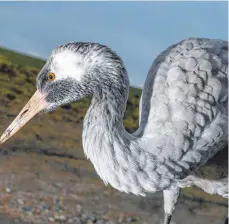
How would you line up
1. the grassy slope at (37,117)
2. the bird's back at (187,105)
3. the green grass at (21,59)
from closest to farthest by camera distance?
1. the bird's back at (187,105)
2. the grassy slope at (37,117)
3. the green grass at (21,59)

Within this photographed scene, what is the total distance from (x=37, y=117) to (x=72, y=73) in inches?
246

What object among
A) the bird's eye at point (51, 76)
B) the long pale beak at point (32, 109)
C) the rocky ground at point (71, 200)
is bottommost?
the rocky ground at point (71, 200)

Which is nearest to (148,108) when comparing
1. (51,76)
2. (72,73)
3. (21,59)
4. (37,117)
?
(72,73)

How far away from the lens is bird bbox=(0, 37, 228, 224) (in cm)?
360

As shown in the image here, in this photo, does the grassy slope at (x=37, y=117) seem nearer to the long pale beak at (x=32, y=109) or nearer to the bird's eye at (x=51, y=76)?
the long pale beak at (x=32, y=109)

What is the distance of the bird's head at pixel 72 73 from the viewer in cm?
358

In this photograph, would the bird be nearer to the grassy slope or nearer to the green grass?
the grassy slope

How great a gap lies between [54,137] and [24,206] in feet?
9.74

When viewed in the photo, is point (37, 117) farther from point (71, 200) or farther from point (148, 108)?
point (148, 108)

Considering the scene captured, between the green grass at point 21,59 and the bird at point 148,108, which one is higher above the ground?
the bird at point 148,108

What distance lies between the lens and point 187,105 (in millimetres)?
3758

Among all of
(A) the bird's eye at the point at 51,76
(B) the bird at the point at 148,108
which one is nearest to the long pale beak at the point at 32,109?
(B) the bird at the point at 148,108

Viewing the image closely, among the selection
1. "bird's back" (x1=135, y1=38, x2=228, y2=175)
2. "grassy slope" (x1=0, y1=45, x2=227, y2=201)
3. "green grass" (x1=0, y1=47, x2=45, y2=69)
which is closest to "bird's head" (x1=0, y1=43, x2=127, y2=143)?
"bird's back" (x1=135, y1=38, x2=228, y2=175)

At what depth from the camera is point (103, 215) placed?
6262 millimetres
